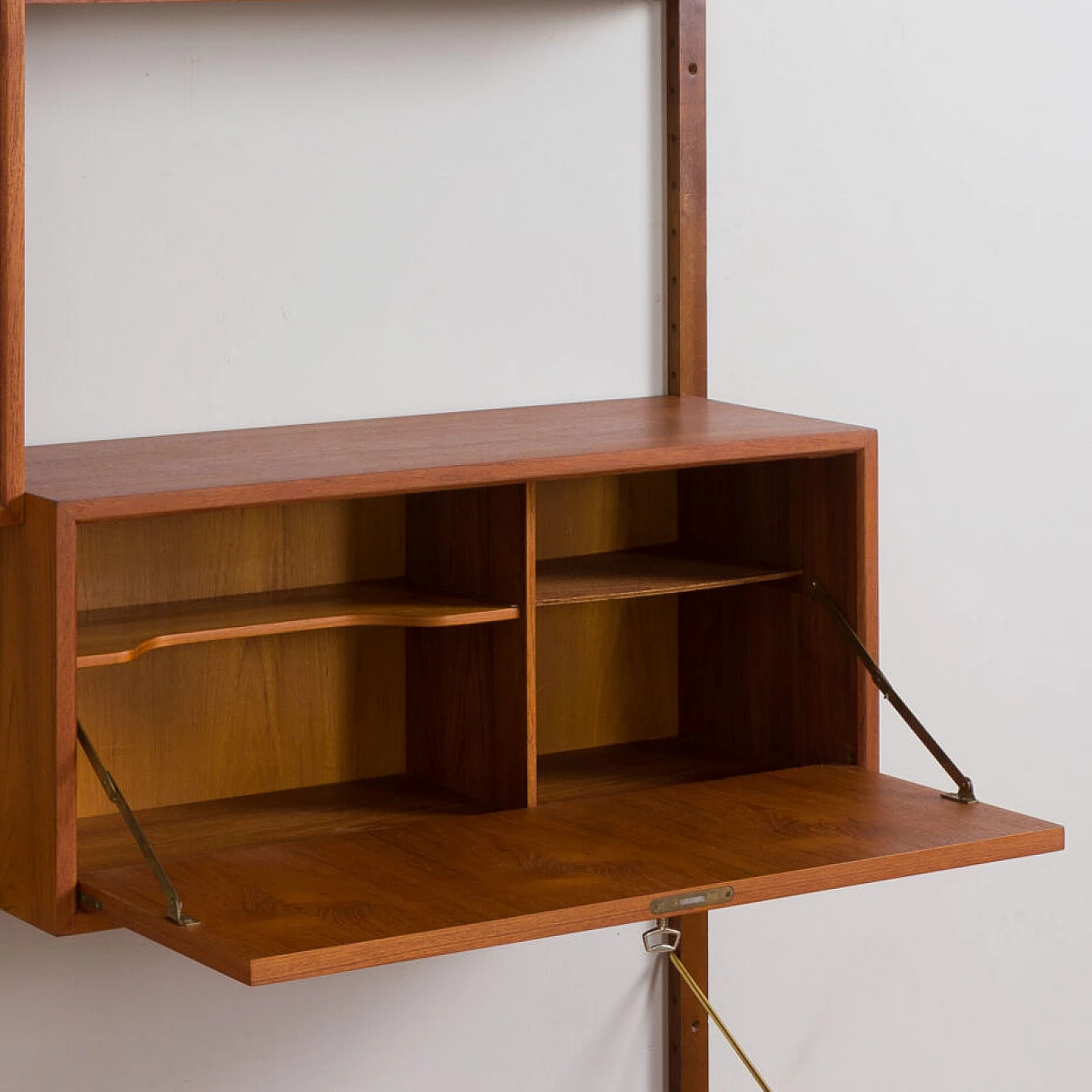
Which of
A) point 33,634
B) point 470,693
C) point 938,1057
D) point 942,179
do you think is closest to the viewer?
point 33,634

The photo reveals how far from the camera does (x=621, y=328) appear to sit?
3.11 m

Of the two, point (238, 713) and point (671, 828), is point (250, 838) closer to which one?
point (238, 713)

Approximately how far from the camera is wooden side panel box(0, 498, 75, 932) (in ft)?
7.54

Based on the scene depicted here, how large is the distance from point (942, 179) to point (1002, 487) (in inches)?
19.9

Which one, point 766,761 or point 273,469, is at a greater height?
point 273,469

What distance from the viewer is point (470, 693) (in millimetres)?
2773

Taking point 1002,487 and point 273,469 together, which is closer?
point 273,469

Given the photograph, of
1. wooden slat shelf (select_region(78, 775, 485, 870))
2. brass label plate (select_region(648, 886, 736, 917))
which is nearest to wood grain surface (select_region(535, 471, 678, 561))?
wooden slat shelf (select_region(78, 775, 485, 870))

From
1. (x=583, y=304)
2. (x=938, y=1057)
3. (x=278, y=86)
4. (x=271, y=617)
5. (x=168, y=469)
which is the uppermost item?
(x=278, y=86)

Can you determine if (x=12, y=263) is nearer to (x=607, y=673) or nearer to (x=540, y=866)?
(x=540, y=866)

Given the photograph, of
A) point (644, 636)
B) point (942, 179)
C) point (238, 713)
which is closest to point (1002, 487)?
point (942, 179)

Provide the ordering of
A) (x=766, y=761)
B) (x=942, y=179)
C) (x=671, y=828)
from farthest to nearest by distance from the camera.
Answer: (x=942, y=179) < (x=766, y=761) < (x=671, y=828)

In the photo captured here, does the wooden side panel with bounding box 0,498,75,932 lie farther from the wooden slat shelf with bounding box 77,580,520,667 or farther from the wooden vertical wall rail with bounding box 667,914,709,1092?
the wooden vertical wall rail with bounding box 667,914,709,1092

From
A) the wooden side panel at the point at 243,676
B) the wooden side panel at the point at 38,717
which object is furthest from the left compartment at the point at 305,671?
the wooden side panel at the point at 38,717
